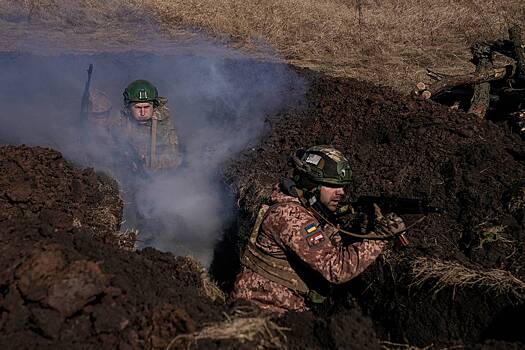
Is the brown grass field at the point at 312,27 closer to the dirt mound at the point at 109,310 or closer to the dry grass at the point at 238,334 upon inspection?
the dirt mound at the point at 109,310

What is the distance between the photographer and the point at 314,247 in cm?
423

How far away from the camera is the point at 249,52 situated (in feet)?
49.6

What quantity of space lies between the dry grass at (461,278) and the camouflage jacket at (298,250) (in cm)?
84

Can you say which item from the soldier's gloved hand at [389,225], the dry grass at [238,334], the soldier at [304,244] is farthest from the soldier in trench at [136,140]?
the dry grass at [238,334]

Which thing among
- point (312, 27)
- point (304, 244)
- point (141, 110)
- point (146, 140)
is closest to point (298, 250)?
point (304, 244)

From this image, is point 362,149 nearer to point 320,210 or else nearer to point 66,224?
point 320,210

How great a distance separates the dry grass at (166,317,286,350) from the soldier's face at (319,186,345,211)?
151 cm

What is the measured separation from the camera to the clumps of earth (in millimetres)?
3137

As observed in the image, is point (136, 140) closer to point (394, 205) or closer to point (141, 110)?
point (141, 110)

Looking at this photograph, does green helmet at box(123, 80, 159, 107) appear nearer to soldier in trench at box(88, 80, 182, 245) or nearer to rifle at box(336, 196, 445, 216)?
soldier in trench at box(88, 80, 182, 245)

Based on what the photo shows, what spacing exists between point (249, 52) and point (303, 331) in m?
12.4

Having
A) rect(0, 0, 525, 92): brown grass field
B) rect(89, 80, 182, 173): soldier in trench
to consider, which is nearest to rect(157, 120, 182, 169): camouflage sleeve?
rect(89, 80, 182, 173): soldier in trench

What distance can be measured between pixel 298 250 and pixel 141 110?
4.86 m

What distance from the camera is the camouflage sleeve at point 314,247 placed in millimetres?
4234
